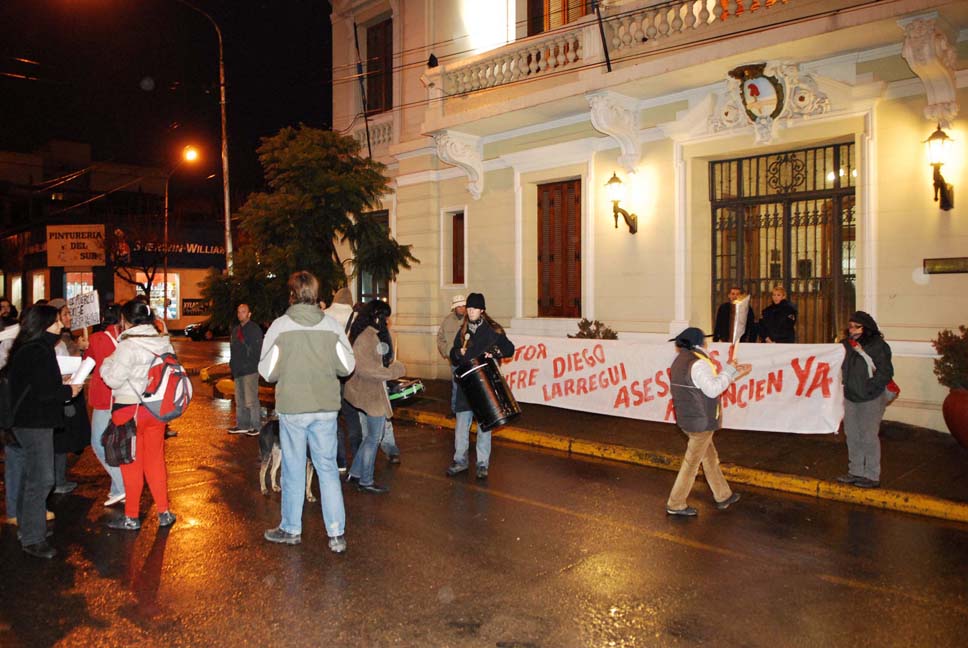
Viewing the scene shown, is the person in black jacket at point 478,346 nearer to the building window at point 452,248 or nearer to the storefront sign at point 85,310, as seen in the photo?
the storefront sign at point 85,310

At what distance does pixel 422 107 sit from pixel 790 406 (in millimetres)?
10648

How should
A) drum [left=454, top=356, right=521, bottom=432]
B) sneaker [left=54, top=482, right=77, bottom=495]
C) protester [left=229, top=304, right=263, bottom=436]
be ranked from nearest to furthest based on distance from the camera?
sneaker [left=54, top=482, right=77, bottom=495], drum [left=454, top=356, right=521, bottom=432], protester [left=229, top=304, right=263, bottom=436]

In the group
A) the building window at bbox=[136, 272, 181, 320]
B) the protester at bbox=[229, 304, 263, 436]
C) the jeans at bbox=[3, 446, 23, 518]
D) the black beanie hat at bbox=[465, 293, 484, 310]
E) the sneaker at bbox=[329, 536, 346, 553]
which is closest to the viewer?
the sneaker at bbox=[329, 536, 346, 553]

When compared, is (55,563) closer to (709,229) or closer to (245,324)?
(245,324)

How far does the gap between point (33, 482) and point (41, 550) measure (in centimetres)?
50

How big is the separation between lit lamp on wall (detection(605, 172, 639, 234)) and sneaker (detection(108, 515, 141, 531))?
9.38 meters

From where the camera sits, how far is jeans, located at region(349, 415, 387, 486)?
7.36m

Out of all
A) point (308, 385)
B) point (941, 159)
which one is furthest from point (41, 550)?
point (941, 159)

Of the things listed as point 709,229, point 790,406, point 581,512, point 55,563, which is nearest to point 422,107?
point 709,229

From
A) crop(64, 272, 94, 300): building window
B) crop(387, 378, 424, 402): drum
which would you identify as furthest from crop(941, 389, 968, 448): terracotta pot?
crop(64, 272, 94, 300): building window

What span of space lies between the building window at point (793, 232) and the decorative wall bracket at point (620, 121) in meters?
1.35

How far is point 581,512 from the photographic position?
687cm

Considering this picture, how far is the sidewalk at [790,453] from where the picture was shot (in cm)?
735

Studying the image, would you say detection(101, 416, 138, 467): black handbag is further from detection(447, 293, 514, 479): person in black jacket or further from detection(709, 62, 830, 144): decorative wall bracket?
detection(709, 62, 830, 144): decorative wall bracket
